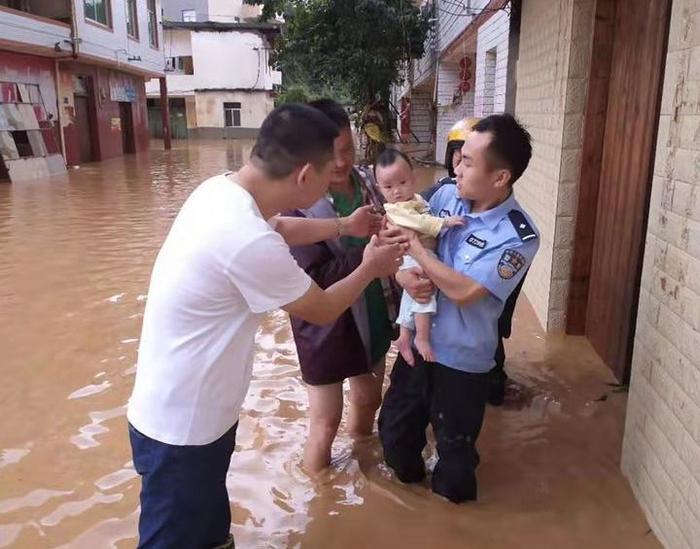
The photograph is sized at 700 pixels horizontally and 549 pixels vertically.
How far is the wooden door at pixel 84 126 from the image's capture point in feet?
65.7

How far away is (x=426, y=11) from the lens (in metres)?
17.1

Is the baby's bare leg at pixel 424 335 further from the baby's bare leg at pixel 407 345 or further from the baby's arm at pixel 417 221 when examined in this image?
the baby's arm at pixel 417 221

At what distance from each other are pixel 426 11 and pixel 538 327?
14.0 meters

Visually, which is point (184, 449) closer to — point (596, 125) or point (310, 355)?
point (310, 355)

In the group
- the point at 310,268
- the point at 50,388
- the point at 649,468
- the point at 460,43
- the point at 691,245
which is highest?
the point at 460,43

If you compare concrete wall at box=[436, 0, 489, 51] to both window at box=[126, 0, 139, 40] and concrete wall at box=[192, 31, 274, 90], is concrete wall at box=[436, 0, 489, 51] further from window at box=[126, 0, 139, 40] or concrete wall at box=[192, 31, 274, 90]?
concrete wall at box=[192, 31, 274, 90]

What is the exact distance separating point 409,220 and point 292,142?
0.72 m

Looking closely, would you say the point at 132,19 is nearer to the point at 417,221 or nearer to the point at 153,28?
the point at 153,28

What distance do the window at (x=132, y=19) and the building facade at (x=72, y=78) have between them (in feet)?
0.11

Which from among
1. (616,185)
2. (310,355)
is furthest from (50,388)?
(616,185)

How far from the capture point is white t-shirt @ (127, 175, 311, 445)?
174cm

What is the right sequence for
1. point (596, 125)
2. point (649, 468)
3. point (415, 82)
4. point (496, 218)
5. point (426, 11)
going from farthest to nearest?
point (415, 82) < point (426, 11) < point (596, 125) < point (649, 468) < point (496, 218)

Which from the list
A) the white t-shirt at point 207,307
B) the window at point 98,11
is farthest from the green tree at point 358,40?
the white t-shirt at point 207,307

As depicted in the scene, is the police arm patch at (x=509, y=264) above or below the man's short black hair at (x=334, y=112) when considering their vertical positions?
below
